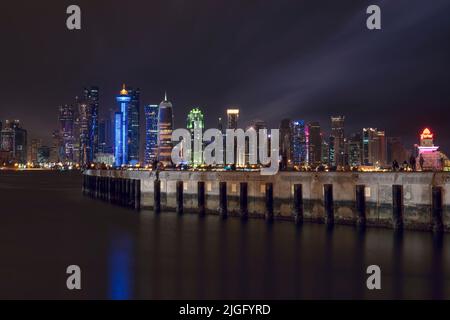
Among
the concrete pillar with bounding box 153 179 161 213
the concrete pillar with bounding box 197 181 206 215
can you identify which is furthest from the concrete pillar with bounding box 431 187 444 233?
the concrete pillar with bounding box 153 179 161 213

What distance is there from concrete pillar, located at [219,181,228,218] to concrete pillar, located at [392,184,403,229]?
50.1ft

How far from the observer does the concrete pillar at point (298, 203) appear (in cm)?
4528

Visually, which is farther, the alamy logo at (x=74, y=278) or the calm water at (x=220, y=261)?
the alamy logo at (x=74, y=278)

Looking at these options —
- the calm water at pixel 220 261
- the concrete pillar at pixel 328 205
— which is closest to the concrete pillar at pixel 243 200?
the calm water at pixel 220 261

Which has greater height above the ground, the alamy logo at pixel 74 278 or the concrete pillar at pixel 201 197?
the concrete pillar at pixel 201 197

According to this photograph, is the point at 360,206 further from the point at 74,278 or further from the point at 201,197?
the point at 74,278

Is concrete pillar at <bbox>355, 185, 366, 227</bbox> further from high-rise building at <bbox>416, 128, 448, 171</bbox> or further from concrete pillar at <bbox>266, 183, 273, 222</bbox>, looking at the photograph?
high-rise building at <bbox>416, 128, 448, 171</bbox>

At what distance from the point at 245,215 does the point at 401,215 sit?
540 inches

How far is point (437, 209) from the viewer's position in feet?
127

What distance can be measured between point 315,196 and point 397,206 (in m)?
6.86

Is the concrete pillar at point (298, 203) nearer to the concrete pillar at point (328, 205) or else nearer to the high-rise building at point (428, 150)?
the concrete pillar at point (328, 205)

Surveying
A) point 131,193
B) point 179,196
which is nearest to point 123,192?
point 131,193

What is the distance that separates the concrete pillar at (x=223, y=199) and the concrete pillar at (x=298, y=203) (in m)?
7.25

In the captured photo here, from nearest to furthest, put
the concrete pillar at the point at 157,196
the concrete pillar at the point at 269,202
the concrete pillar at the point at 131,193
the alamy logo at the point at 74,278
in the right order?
the alamy logo at the point at 74,278
the concrete pillar at the point at 269,202
the concrete pillar at the point at 157,196
the concrete pillar at the point at 131,193
